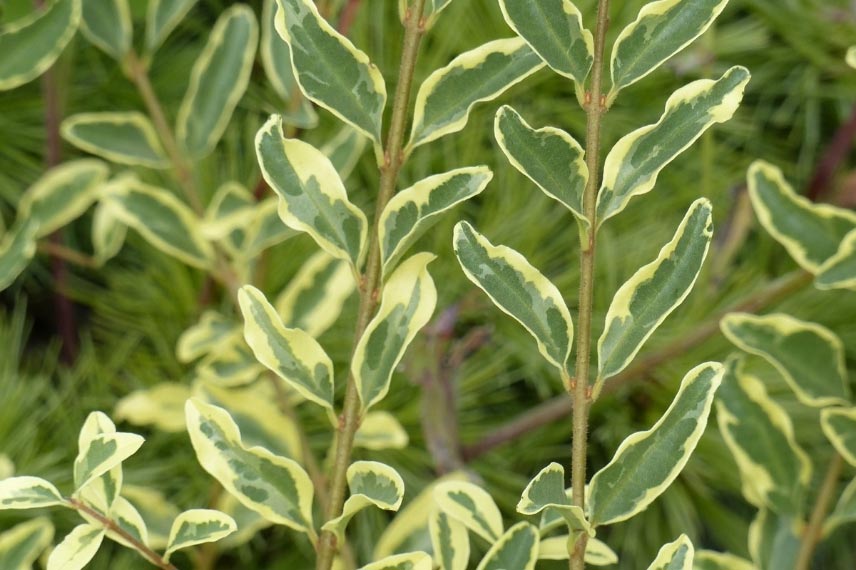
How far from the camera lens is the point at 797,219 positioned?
0.46 meters

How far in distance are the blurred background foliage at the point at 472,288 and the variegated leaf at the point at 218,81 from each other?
107 millimetres

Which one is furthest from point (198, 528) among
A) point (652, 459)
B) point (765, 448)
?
point (765, 448)

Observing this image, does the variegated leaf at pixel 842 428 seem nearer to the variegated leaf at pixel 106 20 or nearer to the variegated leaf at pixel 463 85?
the variegated leaf at pixel 463 85

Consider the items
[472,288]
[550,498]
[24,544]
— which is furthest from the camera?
[472,288]

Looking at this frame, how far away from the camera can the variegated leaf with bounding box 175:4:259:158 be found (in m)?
0.53

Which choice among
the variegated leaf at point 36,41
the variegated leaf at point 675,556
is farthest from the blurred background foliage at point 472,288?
the variegated leaf at point 675,556

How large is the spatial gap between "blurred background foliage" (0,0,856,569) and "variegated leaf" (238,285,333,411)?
0.77 ft

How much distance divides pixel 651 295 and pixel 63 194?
36 centimetres

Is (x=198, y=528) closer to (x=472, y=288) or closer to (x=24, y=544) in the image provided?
(x=24, y=544)

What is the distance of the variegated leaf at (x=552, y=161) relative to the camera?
0.97 feet

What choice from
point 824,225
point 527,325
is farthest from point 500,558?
point 824,225

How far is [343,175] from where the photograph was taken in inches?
20.7

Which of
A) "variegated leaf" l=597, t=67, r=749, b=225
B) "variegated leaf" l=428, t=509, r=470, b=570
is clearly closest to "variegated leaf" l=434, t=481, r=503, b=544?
"variegated leaf" l=428, t=509, r=470, b=570

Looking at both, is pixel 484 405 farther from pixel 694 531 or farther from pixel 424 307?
pixel 424 307
